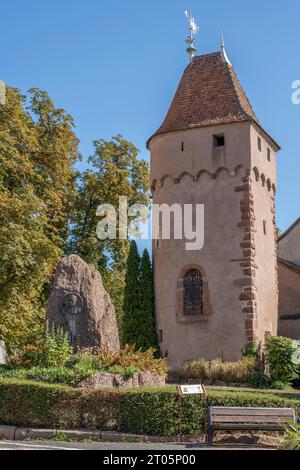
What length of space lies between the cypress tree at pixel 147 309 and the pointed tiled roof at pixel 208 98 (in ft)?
16.1

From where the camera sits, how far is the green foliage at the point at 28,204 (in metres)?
24.4

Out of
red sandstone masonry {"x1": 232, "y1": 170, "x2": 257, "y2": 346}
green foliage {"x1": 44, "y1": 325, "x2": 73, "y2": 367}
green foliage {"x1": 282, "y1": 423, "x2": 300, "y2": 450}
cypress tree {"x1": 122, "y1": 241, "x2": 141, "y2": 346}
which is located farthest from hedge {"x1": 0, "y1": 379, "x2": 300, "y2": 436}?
cypress tree {"x1": 122, "y1": 241, "x2": 141, "y2": 346}

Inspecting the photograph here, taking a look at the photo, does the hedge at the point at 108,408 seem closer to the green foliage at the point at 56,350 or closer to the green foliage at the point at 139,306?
the green foliage at the point at 56,350

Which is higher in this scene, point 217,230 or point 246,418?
point 217,230

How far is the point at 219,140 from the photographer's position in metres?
24.7

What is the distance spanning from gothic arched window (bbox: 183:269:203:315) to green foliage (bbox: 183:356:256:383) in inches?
73.1

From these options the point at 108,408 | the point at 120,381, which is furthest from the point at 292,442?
the point at 120,381

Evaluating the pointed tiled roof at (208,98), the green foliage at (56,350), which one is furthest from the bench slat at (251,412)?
the pointed tiled roof at (208,98)

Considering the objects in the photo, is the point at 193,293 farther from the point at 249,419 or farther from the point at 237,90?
the point at 249,419

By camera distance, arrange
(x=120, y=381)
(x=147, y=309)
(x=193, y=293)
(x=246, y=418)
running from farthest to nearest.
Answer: (x=147, y=309) < (x=193, y=293) < (x=120, y=381) < (x=246, y=418)

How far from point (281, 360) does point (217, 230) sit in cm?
491

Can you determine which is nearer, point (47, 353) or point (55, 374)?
point (55, 374)

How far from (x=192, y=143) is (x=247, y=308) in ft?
20.1

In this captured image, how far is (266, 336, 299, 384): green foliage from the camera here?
21.6m
